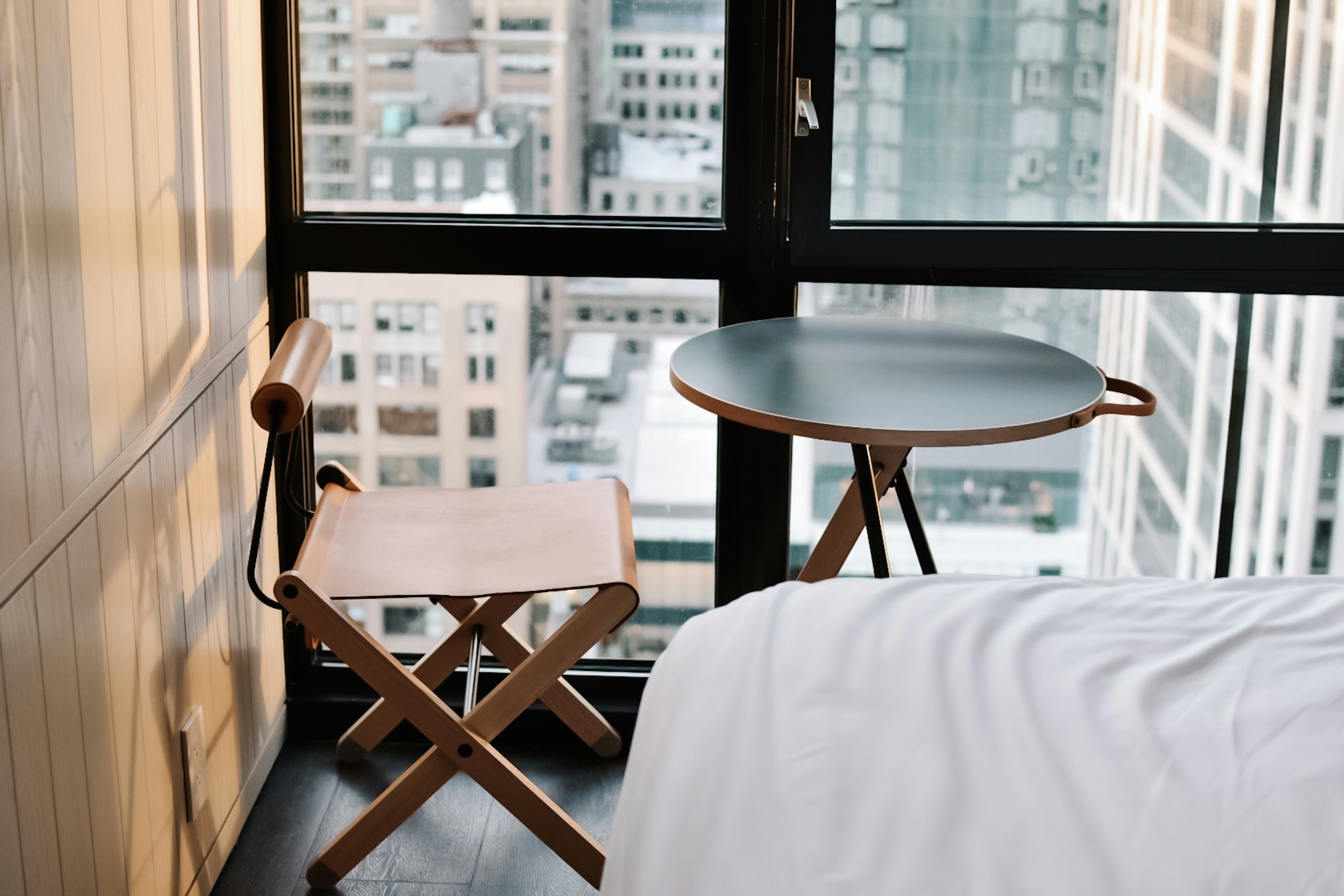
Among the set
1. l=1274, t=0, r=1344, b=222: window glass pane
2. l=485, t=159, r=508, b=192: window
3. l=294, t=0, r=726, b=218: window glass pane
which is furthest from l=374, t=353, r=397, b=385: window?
l=1274, t=0, r=1344, b=222: window glass pane

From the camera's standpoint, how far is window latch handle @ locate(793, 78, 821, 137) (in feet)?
7.88

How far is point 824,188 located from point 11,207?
146cm

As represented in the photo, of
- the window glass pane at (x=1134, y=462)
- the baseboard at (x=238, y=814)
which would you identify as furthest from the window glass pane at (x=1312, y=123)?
the baseboard at (x=238, y=814)

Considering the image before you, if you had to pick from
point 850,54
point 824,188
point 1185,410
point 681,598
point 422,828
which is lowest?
point 422,828

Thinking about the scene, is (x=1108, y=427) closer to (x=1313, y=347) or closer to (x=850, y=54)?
(x=1313, y=347)

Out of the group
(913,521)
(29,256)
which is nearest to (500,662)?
(913,521)

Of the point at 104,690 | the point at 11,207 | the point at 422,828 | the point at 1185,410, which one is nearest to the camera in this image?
the point at 11,207

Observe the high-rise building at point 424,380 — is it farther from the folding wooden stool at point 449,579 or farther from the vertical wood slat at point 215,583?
the vertical wood slat at point 215,583

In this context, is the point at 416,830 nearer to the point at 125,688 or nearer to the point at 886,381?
the point at 125,688

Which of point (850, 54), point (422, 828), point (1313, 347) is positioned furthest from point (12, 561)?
point (1313, 347)

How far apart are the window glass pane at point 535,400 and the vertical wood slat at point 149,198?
Answer: 2.37 feet

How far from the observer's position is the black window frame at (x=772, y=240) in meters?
2.43

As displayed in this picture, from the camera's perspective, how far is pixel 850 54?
243 cm

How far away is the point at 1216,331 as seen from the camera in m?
2.56
